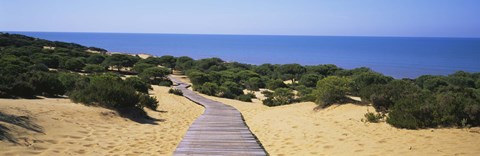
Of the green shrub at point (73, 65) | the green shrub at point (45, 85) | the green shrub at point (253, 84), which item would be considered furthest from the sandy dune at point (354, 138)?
the green shrub at point (73, 65)

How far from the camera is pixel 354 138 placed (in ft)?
32.5

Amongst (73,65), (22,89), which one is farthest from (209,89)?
(73,65)

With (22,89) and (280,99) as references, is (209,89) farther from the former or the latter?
(22,89)

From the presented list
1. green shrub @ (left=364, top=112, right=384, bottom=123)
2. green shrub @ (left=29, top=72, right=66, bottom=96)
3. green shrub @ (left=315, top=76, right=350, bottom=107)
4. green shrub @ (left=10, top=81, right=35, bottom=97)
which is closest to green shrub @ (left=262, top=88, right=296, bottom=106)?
green shrub @ (left=315, top=76, right=350, bottom=107)

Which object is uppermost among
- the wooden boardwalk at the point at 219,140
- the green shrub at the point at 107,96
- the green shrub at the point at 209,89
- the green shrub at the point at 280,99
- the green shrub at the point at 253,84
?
the green shrub at the point at 107,96

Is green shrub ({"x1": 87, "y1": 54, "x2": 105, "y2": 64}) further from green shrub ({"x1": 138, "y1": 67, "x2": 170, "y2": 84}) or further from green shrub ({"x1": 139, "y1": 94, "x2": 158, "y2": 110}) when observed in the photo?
green shrub ({"x1": 139, "y1": 94, "x2": 158, "y2": 110})

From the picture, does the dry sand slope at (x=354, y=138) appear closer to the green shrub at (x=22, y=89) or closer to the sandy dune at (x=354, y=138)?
the sandy dune at (x=354, y=138)

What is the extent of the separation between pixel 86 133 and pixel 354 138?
23.6 feet

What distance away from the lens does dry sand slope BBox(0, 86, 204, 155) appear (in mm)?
7797

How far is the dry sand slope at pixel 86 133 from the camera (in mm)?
7797

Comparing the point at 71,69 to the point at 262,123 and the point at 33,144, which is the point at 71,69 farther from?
the point at 33,144

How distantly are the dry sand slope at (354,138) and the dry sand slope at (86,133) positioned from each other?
299cm

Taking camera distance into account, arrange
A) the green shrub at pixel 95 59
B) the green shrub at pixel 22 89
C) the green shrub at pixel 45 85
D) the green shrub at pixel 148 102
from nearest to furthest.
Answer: the green shrub at pixel 22 89
the green shrub at pixel 148 102
the green shrub at pixel 45 85
the green shrub at pixel 95 59

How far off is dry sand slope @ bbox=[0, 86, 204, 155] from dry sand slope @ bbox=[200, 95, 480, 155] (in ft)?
9.82
